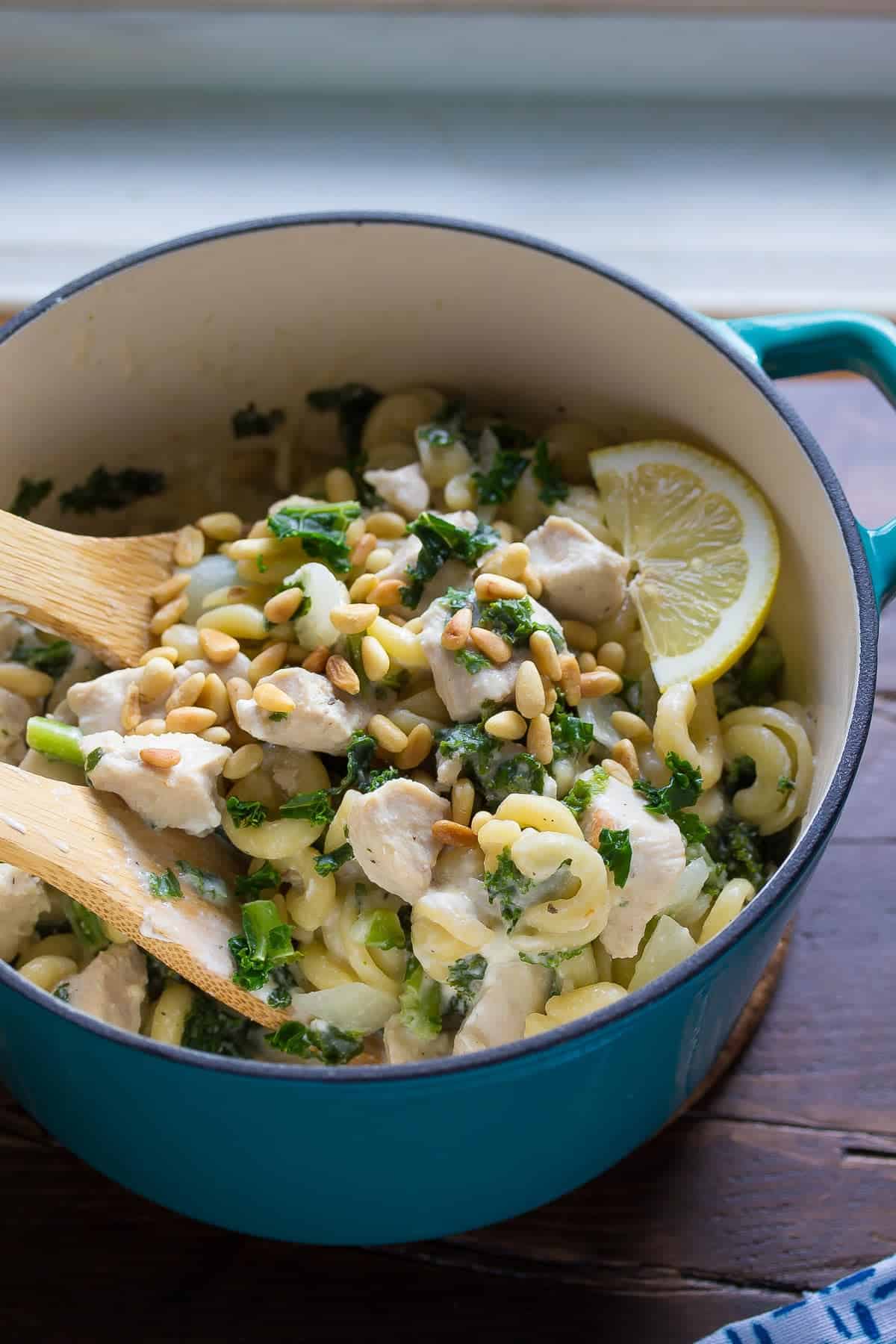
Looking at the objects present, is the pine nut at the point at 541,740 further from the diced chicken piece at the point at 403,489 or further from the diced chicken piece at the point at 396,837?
the diced chicken piece at the point at 403,489

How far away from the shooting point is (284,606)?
166 centimetres

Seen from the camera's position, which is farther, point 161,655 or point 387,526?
point 387,526

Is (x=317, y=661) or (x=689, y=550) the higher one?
(x=689, y=550)

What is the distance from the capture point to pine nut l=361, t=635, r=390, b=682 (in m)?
1.61

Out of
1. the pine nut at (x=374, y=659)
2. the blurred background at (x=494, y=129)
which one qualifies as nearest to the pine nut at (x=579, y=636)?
the pine nut at (x=374, y=659)

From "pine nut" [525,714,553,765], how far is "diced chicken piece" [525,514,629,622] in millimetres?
209

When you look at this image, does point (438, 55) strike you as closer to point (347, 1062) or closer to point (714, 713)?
point (714, 713)

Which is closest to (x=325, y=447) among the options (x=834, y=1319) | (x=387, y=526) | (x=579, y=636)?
(x=387, y=526)

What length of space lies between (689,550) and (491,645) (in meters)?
0.35

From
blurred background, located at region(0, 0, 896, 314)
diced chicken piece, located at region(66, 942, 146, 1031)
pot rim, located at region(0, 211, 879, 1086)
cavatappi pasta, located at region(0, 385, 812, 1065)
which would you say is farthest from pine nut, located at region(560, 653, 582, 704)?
blurred background, located at region(0, 0, 896, 314)

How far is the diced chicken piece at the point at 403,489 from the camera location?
1845 mm

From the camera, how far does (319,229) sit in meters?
1.84

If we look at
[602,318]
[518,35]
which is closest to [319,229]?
[602,318]

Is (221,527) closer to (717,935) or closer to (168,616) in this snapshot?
(168,616)
